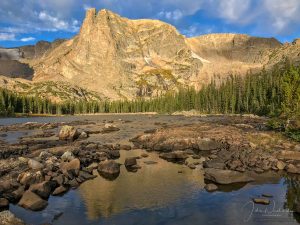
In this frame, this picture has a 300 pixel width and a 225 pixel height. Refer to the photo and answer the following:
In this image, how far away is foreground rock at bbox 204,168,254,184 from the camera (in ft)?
101

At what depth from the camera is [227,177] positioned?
1219 inches

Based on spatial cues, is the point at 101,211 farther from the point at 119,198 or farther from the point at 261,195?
the point at 261,195

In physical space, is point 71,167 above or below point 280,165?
below

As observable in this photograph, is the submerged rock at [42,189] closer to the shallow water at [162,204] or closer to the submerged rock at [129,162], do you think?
the shallow water at [162,204]

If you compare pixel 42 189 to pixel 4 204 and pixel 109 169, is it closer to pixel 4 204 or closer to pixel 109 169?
pixel 4 204

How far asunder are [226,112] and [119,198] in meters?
140

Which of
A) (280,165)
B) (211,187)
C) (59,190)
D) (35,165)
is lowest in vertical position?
(59,190)

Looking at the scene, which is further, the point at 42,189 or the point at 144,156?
the point at 144,156

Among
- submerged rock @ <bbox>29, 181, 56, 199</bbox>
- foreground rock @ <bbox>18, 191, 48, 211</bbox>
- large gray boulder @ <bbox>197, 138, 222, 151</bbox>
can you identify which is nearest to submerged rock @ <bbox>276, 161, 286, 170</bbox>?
large gray boulder @ <bbox>197, 138, 222, 151</bbox>

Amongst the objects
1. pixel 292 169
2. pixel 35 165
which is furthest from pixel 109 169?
pixel 292 169

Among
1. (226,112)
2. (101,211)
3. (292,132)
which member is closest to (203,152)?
(292,132)

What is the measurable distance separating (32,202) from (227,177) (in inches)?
736

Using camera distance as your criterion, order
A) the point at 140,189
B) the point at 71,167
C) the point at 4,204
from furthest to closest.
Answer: the point at 71,167, the point at 140,189, the point at 4,204

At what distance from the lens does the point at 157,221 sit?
71.5 ft
